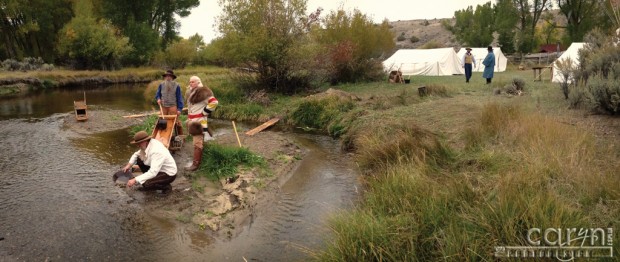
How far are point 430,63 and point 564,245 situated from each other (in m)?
25.9

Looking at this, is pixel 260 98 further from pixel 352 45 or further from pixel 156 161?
pixel 156 161

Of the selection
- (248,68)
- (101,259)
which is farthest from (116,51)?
(101,259)

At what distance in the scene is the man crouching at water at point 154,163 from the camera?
6.31 m

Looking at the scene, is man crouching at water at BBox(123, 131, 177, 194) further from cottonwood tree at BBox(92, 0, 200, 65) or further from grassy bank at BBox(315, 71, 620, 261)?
cottonwood tree at BBox(92, 0, 200, 65)

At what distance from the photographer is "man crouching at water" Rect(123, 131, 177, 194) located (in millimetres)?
6312

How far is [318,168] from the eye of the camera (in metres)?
8.68

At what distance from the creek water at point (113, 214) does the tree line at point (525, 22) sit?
38115 mm

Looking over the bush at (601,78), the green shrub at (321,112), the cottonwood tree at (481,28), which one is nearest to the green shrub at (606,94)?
the bush at (601,78)

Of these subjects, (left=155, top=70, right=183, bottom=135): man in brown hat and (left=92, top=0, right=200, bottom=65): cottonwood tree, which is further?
(left=92, top=0, right=200, bottom=65): cottonwood tree

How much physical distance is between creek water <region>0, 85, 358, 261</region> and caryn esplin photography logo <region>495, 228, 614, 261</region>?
2.37 metres

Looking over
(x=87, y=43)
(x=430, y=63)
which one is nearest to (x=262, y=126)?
(x=430, y=63)

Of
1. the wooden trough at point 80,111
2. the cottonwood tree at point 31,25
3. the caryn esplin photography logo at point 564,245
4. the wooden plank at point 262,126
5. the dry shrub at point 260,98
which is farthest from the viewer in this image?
the cottonwood tree at point 31,25

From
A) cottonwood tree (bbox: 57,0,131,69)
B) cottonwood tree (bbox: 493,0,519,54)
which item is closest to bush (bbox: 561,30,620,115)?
cottonwood tree (bbox: 493,0,519,54)

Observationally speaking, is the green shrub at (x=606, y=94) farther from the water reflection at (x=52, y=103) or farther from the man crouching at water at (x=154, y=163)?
the water reflection at (x=52, y=103)
